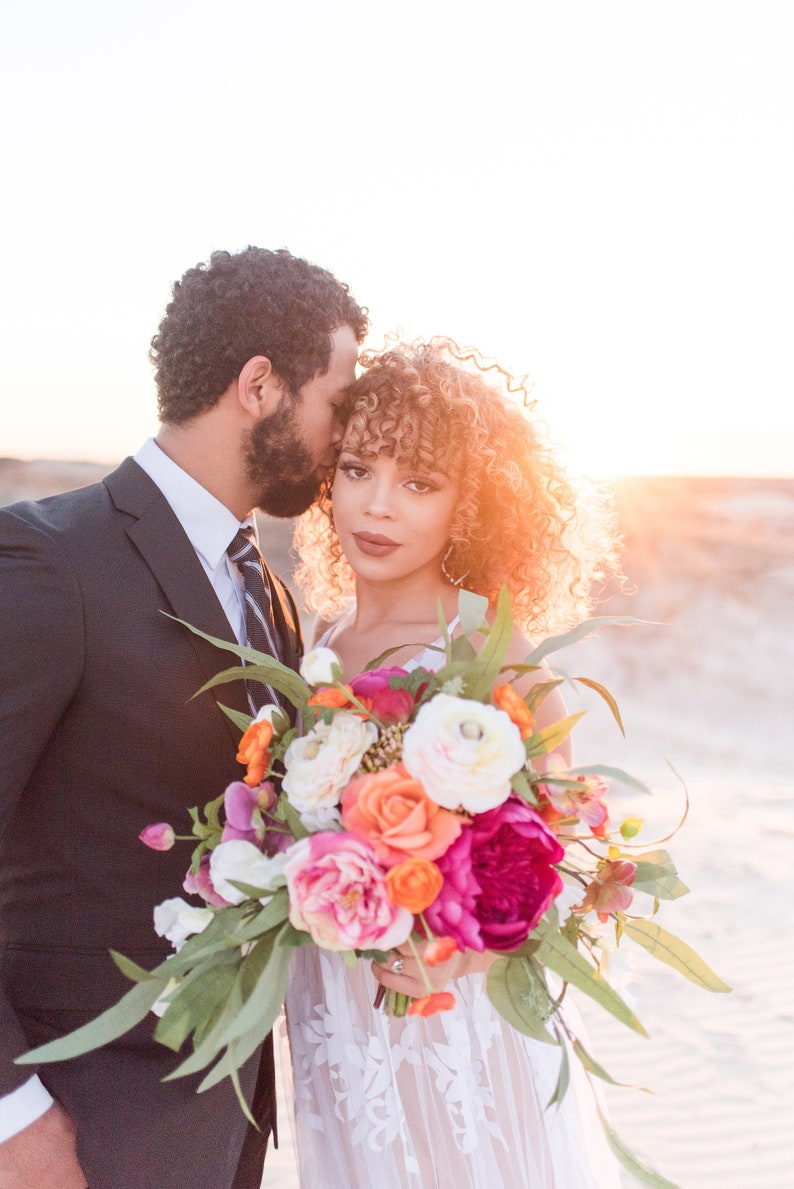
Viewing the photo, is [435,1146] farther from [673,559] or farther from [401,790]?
[673,559]

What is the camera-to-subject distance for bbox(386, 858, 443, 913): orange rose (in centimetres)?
152

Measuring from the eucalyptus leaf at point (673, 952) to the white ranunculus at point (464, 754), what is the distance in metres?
0.55

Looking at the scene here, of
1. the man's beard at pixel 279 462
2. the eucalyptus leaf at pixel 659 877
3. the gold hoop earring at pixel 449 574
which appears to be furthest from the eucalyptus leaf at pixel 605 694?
the man's beard at pixel 279 462

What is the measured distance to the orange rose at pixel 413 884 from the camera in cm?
152

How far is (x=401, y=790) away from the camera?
157 centimetres

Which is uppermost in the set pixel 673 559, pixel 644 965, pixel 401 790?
pixel 401 790

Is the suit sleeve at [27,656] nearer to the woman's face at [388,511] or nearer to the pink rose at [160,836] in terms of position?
the pink rose at [160,836]

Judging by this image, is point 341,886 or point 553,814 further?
point 553,814

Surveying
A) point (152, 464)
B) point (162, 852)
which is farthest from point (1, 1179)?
point (152, 464)

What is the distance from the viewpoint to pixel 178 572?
7.50ft

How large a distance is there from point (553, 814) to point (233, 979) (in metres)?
0.61

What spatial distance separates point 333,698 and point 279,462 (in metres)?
1.13

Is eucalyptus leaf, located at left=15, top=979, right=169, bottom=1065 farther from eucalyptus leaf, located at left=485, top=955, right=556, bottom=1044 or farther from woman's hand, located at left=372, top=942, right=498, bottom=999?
eucalyptus leaf, located at left=485, top=955, right=556, bottom=1044

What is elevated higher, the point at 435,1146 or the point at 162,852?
the point at 162,852
